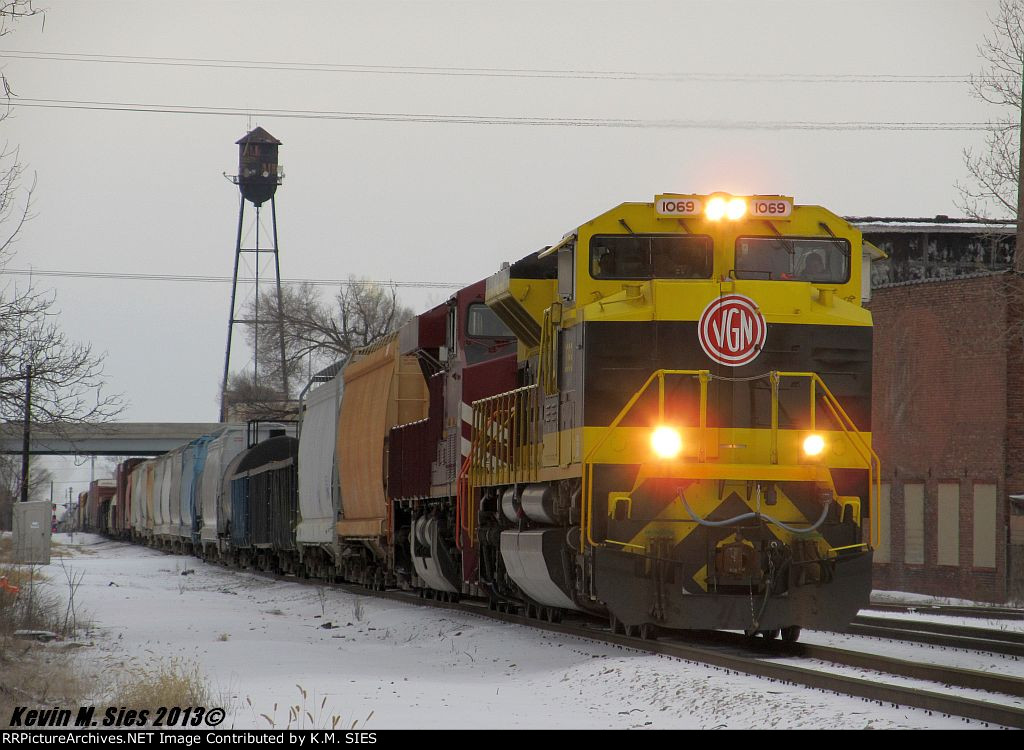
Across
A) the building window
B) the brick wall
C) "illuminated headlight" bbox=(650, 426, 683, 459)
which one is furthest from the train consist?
the building window

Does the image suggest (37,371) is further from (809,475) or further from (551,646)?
(809,475)

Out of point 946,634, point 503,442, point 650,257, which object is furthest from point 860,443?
point 946,634

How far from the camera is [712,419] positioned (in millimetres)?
12570

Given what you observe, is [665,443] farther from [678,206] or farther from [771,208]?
[771,208]

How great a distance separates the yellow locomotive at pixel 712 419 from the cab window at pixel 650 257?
0.01m

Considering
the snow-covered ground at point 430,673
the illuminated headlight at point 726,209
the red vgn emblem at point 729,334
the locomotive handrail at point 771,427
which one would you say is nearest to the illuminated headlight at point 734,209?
the illuminated headlight at point 726,209

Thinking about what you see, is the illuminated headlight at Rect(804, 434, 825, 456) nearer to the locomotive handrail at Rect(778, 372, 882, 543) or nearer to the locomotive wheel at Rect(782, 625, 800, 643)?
the locomotive handrail at Rect(778, 372, 882, 543)

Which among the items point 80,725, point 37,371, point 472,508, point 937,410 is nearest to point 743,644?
point 472,508

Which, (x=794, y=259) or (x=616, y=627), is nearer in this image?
(x=794, y=259)

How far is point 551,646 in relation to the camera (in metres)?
14.0

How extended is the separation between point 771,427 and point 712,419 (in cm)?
52

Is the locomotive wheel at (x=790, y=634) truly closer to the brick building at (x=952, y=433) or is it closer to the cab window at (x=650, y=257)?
the cab window at (x=650, y=257)

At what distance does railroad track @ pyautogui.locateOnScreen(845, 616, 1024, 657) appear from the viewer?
14110 mm

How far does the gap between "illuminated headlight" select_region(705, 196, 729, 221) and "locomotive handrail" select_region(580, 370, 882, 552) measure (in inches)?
59.3
